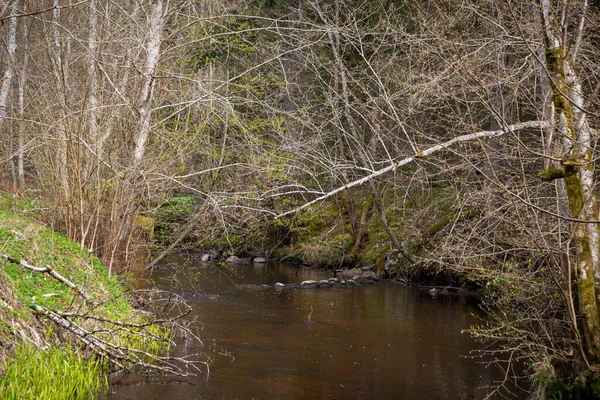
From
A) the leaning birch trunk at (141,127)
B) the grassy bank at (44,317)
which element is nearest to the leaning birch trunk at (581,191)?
the grassy bank at (44,317)

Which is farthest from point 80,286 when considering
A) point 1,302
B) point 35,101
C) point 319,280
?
point 319,280

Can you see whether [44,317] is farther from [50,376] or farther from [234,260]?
[234,260]

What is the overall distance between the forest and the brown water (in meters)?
0.65

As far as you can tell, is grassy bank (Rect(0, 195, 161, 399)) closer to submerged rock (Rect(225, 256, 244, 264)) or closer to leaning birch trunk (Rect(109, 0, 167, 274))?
leaning birch trunk (Rect(109, 0, 167, 274))

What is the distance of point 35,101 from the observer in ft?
41.8

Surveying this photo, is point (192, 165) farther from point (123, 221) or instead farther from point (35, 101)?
point (35, 101)

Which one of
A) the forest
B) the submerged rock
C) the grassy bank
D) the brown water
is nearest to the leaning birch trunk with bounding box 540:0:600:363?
the forest

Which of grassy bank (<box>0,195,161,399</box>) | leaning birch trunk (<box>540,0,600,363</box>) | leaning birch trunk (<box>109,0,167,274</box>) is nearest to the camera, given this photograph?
grassy bank (<box>0,195,161,399</box>)

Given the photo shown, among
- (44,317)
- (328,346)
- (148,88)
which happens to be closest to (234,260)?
(148,88)

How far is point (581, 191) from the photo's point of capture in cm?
662

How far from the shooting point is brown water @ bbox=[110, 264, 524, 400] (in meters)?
7.90

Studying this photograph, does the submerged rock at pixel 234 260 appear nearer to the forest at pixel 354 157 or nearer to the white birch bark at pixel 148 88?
the forest at pixel 354 157

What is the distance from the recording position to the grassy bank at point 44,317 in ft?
20.7

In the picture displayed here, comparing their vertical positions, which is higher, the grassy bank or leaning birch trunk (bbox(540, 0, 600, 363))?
leaning birch trunk (bbox(540, 0, 600, 363))
